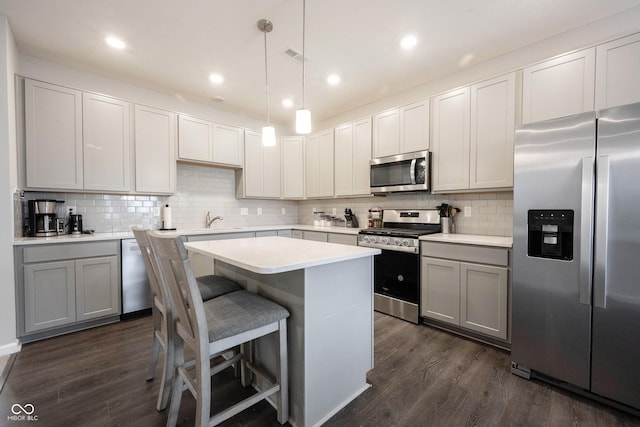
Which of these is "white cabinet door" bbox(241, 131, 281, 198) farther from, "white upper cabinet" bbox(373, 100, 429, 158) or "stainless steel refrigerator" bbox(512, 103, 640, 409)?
"stainless steel refrigerator" bbox(512, 103, 640, 409)

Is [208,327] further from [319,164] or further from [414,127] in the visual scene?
[319,164]

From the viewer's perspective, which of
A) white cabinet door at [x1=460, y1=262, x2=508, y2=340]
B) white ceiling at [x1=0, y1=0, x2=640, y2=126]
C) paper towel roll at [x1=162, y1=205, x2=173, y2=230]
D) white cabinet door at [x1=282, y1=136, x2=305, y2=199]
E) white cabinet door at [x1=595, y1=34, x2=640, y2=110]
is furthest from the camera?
white cabinet door at [x1=282, y1=136, x2=305, y2=199]

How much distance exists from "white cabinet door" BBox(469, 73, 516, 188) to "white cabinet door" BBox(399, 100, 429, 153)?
49 cm

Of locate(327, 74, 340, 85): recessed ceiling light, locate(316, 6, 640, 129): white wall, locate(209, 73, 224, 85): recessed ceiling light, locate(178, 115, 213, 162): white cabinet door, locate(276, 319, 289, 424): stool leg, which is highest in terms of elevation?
locate(327, 74, 340, 85): recessed ceiling light

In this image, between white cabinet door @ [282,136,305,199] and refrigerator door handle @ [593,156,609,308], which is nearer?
refrigerator door handle @ [593,156,609,308]

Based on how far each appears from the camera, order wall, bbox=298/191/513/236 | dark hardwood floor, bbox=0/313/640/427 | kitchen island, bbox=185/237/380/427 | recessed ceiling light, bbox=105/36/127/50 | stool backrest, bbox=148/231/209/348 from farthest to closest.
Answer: wall, bbox=298/191/513/236 → recessed ceiling light, bbox=105/36/127/50 → dark hardwood floor, bbox=0/313/640/427 → kitchen island, bbox=185/237/380/427 → stool backrest, bbox=148/231/209/348

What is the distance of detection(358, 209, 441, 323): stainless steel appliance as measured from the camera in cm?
282

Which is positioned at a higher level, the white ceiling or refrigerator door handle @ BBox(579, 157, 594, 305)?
the white ceiling

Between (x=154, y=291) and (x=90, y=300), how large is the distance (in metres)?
1.44

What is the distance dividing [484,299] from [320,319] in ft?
5.45

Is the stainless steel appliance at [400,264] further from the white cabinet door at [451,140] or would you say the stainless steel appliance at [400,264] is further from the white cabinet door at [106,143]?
the white cabinet door at [106,143]

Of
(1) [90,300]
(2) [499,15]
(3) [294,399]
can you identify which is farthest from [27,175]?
(2) [499,15]

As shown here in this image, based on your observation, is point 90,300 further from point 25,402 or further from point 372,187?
point 372,187

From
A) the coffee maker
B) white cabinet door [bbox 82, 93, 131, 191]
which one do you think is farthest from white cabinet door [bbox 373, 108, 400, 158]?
the coffee maker
